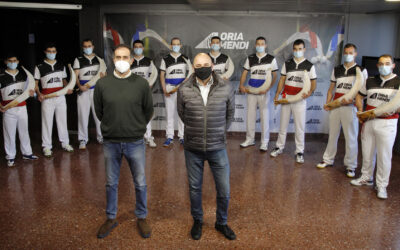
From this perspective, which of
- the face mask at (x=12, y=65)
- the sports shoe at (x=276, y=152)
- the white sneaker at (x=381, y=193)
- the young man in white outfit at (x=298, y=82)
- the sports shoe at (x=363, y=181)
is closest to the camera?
the white sneaker at (x=381, y=193)

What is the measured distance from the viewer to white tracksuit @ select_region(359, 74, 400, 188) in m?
4.14

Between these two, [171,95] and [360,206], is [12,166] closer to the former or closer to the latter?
[171,95]

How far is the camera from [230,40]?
6.91 meters

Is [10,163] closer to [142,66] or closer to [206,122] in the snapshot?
[142,66]

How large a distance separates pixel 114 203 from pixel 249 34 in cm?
459

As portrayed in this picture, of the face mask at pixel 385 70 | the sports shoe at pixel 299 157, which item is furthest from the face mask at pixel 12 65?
the face mask at pixel 385 70

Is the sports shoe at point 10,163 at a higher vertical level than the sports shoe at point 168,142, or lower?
lower

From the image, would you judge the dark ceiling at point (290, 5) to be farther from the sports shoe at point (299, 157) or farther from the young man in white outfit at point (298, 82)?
the sports shoe at point (299, 157)

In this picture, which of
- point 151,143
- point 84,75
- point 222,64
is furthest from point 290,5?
point 84,75

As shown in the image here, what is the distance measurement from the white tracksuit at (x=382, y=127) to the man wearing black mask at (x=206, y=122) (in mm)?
1984

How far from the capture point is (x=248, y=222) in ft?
11.9

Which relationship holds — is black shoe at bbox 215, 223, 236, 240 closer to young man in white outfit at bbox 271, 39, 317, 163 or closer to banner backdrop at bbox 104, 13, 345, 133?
young man in white outfit at bbox 271, 39, 317, 163

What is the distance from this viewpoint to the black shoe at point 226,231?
3.29 metres

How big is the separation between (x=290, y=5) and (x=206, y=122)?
394cm
